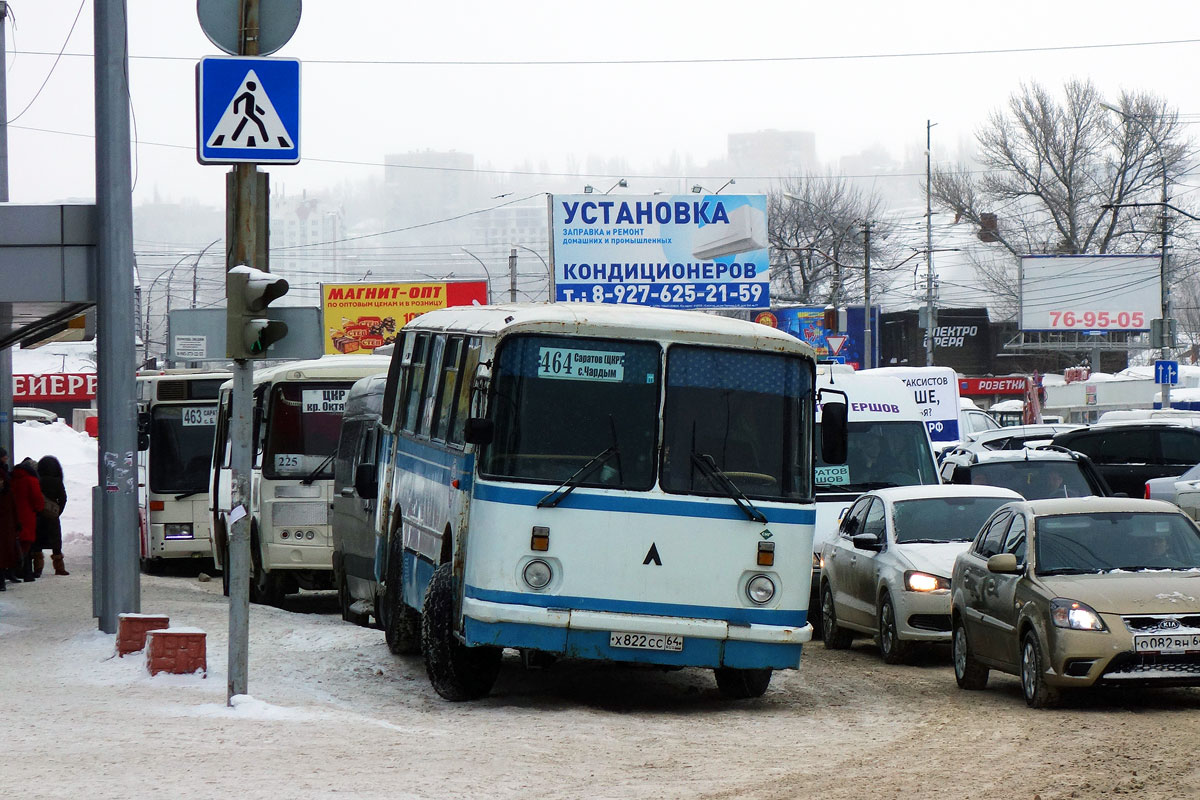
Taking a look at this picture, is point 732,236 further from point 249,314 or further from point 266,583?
point 249,314

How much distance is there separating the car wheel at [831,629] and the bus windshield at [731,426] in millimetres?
5740

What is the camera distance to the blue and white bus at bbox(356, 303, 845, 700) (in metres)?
11.2

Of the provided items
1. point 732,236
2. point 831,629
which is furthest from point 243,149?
point 732,236

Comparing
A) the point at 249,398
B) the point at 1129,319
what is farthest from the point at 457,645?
the point at 1129,319

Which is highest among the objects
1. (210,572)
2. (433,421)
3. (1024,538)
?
(433,421)

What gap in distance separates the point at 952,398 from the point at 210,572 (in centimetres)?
1344

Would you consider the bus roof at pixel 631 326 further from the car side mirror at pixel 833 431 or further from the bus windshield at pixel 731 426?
the car side mirror at pixel 833 431

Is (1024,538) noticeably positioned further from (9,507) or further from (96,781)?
(9,507)

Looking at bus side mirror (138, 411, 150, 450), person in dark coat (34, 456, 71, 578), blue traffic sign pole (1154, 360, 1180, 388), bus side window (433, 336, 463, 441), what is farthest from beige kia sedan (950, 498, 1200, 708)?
blue traffic sign pole (1154, 360, 1180, 388)

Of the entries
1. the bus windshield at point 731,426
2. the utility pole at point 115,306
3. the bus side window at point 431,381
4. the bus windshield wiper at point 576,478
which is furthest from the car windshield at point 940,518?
the utility pole at point 115,306

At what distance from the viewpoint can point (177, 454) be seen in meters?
28.2

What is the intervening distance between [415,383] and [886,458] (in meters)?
8.21

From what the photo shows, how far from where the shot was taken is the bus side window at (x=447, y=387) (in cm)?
1267

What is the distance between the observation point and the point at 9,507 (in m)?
22.6
